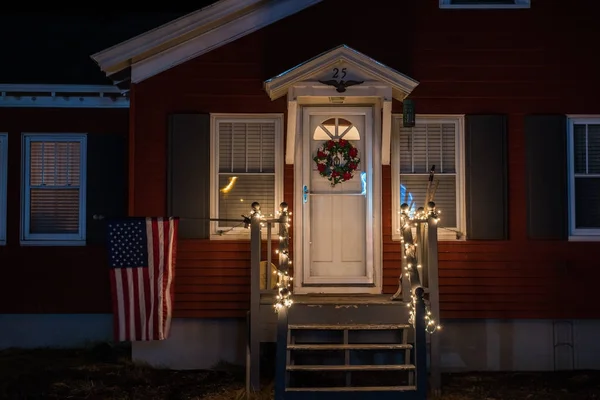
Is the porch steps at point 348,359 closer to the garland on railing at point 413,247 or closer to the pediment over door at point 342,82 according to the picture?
the garland on railing at point 413,247

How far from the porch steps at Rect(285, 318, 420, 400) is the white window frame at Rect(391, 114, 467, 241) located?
4.85 feet

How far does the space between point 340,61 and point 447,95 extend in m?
1.58

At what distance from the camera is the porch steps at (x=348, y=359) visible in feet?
23.0

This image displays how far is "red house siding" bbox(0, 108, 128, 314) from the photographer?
394 inches

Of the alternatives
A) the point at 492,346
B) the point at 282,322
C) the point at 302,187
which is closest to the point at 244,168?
the point at 302,187

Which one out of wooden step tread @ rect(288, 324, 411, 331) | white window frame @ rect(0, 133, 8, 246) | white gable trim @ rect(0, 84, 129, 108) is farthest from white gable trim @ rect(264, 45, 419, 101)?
white window frame @ rect(0, 133, 8, 246)

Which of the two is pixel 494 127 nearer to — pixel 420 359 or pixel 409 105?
pixel 409 105

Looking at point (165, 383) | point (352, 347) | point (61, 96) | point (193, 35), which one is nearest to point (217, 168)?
point (193, 35)

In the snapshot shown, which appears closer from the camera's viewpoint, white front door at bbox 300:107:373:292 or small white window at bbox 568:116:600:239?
white front door at bbox 300:107:373:292

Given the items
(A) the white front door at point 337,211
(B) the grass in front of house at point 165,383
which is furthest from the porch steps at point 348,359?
(A) the white front door at point 337,211

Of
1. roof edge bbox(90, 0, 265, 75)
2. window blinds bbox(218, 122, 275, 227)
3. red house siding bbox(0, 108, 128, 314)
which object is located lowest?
red house siding bbox(0, 108, 128, 314)

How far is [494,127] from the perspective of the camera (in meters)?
8.95

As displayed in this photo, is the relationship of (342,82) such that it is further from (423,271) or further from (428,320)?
(428,320)

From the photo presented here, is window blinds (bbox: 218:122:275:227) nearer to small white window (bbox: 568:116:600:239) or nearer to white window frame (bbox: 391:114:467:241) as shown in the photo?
white window frame (bbox: 391:114:467:241)
